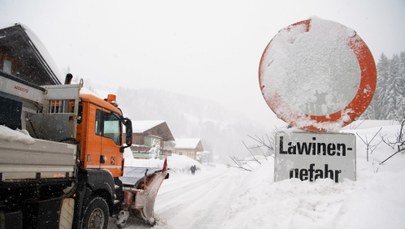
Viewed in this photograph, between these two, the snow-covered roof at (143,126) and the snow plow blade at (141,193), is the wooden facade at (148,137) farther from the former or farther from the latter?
the snow plow blade at (141,193)

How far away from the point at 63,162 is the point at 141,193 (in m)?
3.17

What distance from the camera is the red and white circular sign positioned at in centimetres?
267

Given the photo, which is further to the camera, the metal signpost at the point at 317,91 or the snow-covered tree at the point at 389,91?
the snow-covered tree at the point at 389,91

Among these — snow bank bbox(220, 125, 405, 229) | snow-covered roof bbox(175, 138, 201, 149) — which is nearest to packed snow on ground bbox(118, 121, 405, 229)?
snow bank bbox(220, 125, 405, 229)

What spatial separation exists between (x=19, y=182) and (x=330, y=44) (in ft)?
12.9

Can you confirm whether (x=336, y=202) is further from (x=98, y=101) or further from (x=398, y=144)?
(x=98, y=101)

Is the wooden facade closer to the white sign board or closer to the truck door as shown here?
the truck door

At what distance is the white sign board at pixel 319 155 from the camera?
278 centimetres

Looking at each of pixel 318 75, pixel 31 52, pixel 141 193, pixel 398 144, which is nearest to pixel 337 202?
pixel 318 75

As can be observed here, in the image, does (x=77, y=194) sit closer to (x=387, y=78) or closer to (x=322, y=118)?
(x=322, y=118)

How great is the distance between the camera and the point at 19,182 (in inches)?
150

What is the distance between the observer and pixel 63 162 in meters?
4.70

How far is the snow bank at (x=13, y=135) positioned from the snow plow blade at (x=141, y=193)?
4005mm

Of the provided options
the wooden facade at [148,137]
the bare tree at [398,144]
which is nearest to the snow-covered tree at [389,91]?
the wooden facade at [148,137]
